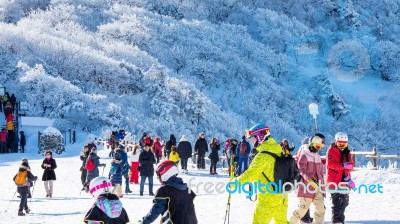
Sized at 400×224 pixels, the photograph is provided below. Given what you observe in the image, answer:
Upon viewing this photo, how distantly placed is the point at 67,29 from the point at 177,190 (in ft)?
210

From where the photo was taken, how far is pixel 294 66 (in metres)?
73.1

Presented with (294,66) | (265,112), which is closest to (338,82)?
(294,66)

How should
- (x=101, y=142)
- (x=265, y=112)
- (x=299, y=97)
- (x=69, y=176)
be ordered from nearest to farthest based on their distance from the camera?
(x=69, y=176), (x=101, y=142), (x=265, y=112), (x=299, y=97)

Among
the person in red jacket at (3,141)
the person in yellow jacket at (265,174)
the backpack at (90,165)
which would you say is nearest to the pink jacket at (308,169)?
the person in yellow jacket at (265,174)

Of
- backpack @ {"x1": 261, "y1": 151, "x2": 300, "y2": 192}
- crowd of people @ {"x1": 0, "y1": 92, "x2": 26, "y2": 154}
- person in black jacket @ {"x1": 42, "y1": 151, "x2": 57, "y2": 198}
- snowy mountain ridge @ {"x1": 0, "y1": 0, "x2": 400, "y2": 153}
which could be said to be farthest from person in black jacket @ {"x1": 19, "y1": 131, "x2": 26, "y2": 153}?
backpack @ {"x1": 261, "y1": 151, "x2": 300, "y2": 192}

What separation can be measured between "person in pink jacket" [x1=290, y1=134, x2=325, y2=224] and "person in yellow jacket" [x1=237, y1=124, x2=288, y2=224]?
4.29ft

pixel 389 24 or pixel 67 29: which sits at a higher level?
pixel 389 24

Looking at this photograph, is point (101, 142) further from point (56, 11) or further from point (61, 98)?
point (56, 11)

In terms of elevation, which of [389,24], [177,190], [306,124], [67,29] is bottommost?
[177,190]

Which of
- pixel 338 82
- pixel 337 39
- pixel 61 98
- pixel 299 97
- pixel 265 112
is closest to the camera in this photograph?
pixel 61 98

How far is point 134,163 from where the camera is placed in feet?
61.3

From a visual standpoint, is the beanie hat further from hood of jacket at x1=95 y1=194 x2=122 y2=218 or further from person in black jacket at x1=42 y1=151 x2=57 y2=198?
person in black jacket at x1=42 y1=151 x2=57 y2=198

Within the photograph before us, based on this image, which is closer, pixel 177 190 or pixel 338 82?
pixel 177 190

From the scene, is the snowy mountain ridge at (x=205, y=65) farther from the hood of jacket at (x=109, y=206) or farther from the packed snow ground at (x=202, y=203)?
the hood of jacket at (x=109, y=206)
